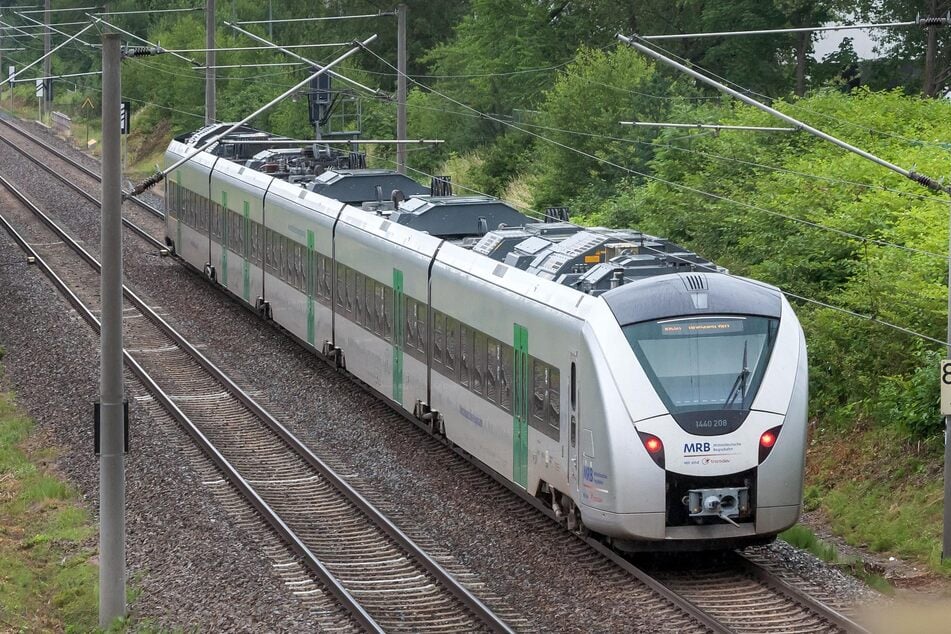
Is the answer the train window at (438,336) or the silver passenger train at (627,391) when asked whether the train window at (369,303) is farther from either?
the train window at (438,336)

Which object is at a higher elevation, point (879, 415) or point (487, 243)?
point (487, 243)

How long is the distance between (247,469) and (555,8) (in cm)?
3817

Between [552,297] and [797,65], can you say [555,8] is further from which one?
[552,297]

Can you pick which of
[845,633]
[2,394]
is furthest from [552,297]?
[2,394]

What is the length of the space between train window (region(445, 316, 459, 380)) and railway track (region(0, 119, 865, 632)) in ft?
12.5

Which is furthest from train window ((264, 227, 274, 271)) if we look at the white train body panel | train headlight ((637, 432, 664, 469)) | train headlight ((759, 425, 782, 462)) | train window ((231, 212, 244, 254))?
train headlight ((759, 425, 782, 462))

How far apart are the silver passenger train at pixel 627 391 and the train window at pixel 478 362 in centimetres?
3

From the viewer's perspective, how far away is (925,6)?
44625mm

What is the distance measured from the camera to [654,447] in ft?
46.4

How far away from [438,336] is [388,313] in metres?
2.46

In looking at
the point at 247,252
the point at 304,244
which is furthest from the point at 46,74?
the point at 304,244

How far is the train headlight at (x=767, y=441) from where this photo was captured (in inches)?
565

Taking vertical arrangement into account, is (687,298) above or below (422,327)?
above

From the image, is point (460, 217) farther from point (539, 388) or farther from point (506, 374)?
point (539, 388)
